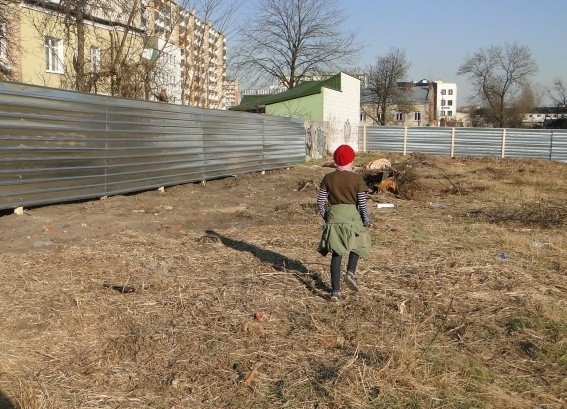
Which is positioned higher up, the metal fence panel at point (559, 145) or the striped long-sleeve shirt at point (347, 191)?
the metal fence panel at point (559, 145)

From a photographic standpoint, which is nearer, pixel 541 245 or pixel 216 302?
pixel 216 302

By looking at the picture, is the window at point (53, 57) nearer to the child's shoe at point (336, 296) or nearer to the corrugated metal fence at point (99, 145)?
the corrugated metal fence at point (99, 145)

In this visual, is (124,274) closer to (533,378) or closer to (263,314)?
(263,314)

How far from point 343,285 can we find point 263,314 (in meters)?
1.21

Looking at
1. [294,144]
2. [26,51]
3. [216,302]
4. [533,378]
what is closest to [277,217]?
[216,302]

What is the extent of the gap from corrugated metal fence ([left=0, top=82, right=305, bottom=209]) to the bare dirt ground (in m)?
0.88

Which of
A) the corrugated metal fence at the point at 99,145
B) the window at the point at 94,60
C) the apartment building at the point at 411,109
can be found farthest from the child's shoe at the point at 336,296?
the apartment building at the point at 411,109

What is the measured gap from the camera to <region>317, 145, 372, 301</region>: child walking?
5230 millimetres

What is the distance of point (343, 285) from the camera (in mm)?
5719

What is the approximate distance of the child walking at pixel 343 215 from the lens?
523cm

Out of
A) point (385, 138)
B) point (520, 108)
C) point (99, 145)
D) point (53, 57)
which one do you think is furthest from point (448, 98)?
point (99, 145)

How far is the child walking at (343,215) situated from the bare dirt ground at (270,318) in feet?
1.44

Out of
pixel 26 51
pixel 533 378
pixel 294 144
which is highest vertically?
pixel 26 51

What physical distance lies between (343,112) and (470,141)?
8.53 metres
